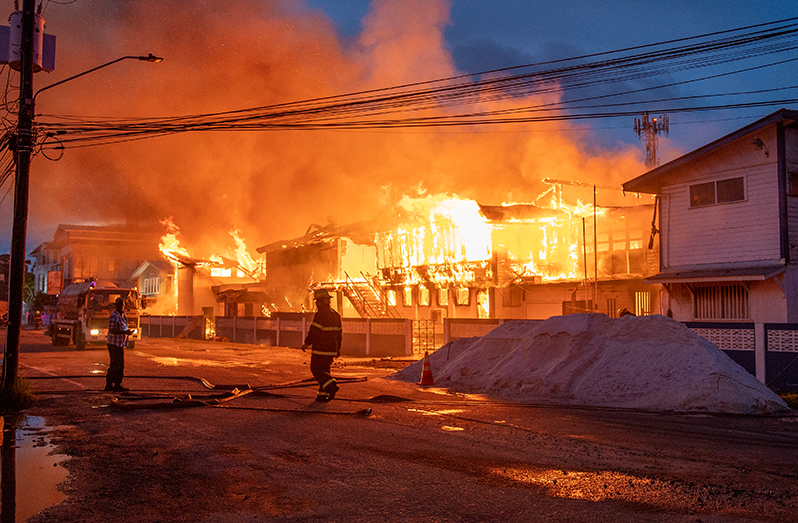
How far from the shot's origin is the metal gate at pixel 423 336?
23.3 m

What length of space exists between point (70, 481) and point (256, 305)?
3925 centimetres

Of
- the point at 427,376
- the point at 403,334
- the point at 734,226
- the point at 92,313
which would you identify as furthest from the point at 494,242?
the point at 427,376

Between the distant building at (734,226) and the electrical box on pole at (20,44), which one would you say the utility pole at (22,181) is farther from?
the distant building at (734,226)

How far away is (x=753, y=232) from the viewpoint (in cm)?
1841

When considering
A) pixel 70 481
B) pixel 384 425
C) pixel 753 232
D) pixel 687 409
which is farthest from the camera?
pixel 753 232

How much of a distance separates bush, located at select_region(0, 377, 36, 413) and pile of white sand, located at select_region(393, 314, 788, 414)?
773cm

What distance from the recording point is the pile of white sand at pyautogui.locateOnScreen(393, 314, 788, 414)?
10.6m

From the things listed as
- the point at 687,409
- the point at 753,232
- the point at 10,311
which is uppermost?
the point at 753,232

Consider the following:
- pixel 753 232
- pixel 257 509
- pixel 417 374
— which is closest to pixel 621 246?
pixel 753 232

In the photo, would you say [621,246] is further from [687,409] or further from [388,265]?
[687,409]

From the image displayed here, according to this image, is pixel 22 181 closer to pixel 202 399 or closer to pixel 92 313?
pixel 202 399

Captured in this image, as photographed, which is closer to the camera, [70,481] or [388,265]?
[70,481]

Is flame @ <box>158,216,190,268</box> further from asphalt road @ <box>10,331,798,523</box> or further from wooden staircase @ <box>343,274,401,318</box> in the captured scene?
asphalt road @ <box>10,331,798,523</box>

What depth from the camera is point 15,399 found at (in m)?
10.4
